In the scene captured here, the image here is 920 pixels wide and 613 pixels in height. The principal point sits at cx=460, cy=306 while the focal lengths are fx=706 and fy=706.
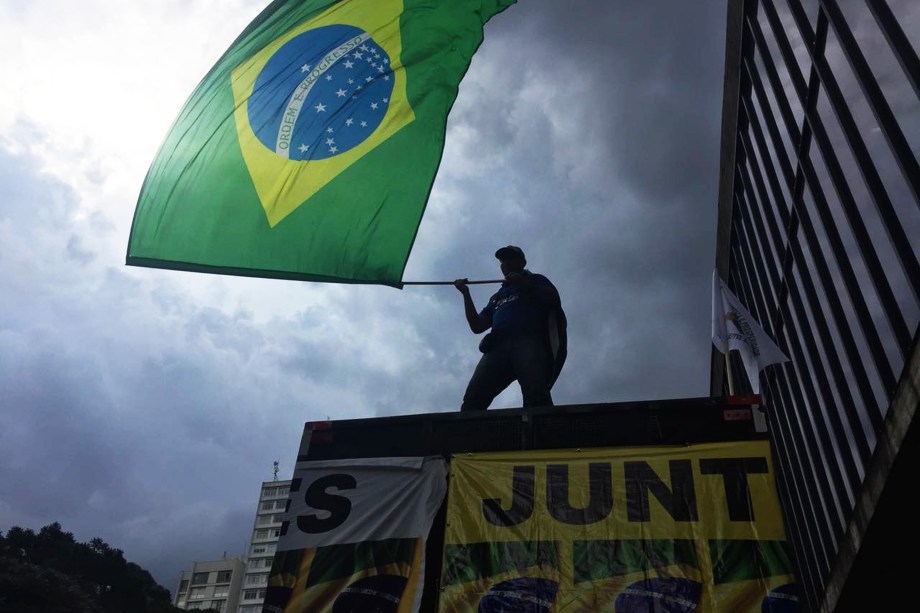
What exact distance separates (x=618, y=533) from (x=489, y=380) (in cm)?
268

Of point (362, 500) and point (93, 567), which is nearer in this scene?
point (362, 500)

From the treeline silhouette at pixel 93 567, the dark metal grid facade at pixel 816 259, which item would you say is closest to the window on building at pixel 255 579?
the treeline silhouette at pixel 93 567

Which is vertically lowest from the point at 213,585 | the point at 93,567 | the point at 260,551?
the point at 93,567

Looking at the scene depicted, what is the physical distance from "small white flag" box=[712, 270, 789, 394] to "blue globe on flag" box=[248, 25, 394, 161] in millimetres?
4826

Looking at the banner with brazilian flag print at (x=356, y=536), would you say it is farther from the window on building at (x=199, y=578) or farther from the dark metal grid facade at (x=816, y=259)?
the window on building at (x=199, y=578)

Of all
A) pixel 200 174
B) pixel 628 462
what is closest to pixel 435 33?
pixel 200 174

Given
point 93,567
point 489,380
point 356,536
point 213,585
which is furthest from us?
point 213,585

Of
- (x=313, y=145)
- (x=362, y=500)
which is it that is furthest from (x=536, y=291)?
(x=313, y=145)

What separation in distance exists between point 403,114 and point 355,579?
547 cm

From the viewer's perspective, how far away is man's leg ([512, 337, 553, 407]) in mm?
6578

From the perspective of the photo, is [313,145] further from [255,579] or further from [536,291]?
[255,579]

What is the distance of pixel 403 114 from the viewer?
330 inches

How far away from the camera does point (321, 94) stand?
864 centimetres

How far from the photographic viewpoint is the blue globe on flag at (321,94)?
27.2 feet
